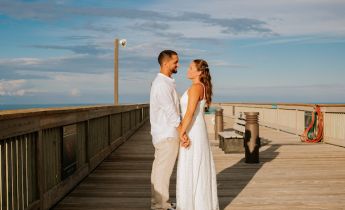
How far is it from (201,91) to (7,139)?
2.05m

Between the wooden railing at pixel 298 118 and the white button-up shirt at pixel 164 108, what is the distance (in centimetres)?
Answer: 912

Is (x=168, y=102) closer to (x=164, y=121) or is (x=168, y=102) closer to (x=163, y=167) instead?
(x=164, y=121)

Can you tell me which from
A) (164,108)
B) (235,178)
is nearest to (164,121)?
(164,108)

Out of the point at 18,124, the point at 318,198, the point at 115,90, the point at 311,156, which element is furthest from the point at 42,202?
the point at 115,90

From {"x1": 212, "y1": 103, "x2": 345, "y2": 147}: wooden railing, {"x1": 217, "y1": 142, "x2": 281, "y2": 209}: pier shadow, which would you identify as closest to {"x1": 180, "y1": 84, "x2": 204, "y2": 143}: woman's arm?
{"x1": 217, "y1": 142, "x2": 281, "y2": 209}: pier shadow

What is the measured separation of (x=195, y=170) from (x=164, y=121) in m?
0.66

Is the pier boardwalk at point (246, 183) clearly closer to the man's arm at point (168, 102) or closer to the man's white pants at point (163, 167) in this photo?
the man's white pants at point (163, 167)

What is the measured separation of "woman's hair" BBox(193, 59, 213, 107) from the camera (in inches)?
186

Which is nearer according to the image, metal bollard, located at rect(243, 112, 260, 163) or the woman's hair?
the woman's hair

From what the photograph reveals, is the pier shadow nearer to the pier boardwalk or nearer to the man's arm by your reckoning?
the pier boardwalk

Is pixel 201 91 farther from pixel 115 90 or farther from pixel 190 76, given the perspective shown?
pixel 115 90

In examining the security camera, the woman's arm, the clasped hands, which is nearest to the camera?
the woman's arm

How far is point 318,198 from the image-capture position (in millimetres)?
6086

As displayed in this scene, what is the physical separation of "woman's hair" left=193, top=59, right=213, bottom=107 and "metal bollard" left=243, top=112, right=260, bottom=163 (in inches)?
179
